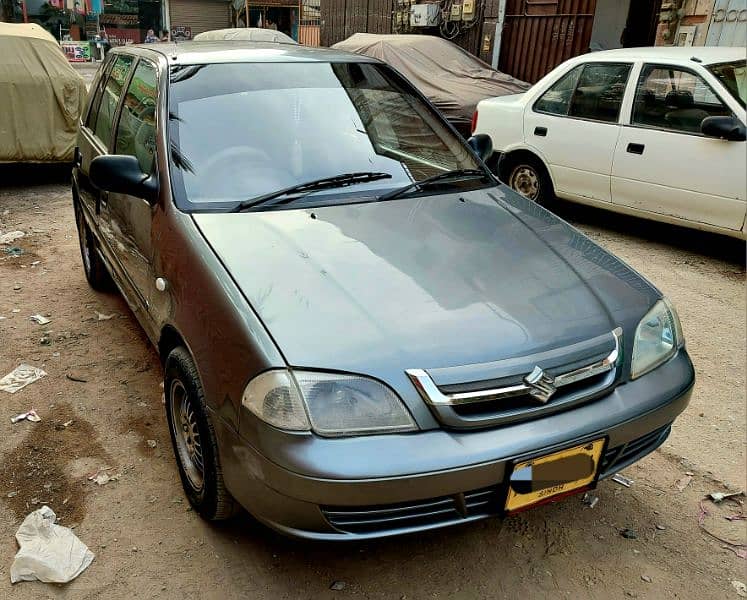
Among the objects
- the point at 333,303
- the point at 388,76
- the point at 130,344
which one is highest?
the point at 388,76

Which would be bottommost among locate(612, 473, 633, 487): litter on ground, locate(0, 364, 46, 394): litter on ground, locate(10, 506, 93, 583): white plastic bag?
locate(0, 364, 46, 394): litter on ground

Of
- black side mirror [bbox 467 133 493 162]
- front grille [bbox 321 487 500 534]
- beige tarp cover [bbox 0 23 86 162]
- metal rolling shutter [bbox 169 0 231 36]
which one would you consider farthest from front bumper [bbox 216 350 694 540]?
metal rolling shutter [bbox 169 0 231 36]

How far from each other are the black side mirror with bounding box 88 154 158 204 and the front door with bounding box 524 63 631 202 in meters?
4.15

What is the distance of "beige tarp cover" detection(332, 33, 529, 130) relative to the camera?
8.01 meters

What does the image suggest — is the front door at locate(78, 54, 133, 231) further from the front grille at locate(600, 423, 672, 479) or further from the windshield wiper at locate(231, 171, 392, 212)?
the front grille at locate(600, 423, 672, 479)

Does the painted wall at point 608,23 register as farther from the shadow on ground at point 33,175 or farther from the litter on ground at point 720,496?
the litter on ground at point 720,496

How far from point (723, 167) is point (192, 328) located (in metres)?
4.25

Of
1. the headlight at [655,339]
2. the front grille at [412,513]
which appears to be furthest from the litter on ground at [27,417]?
the headlight at [655,339]

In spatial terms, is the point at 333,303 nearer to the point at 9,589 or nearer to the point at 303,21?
the point at 9,589

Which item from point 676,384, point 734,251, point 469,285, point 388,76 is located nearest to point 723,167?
point 734,251

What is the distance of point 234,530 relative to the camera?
7.72 ft

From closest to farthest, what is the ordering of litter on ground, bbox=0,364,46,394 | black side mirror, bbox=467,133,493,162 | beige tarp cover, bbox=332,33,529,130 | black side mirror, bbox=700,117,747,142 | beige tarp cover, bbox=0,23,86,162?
litter on ground, bbox=0,364,46,394 → black side mirror, bbox=467,133,493,162 → black side mirror, bbox=700,117,747,142 → beige tarp cover, bbox=0,23,86,162 → beige tarp cover, bbox=332,33,529,130

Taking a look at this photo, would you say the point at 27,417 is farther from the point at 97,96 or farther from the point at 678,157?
the point at 678,157

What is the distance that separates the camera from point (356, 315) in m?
1.96
